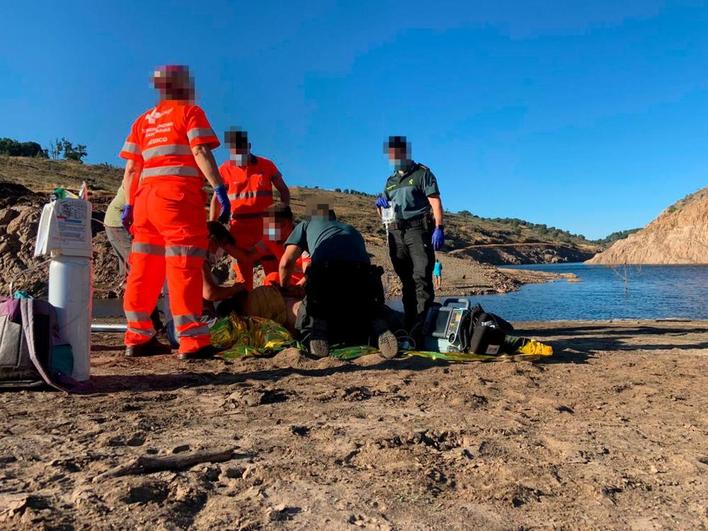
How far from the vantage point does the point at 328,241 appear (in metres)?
4.94

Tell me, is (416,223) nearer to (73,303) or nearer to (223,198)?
(223,198)

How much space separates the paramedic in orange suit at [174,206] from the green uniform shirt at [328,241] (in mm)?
868

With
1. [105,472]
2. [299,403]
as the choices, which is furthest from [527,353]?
[105,472]

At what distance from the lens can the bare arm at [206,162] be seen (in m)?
4.27

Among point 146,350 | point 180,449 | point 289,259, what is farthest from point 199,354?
point 180,449

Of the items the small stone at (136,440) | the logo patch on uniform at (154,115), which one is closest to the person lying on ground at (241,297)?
the logo patch on uniform at (154,115)

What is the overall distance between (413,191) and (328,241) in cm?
154

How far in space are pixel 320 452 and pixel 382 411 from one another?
735 mm

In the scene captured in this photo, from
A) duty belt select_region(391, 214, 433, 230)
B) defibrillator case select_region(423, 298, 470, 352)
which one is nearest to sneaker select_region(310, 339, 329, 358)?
defibrillator case select_region(423, 298, 470, 352)

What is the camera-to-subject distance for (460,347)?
4801 millimetres

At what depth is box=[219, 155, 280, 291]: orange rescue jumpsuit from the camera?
20.5 feet

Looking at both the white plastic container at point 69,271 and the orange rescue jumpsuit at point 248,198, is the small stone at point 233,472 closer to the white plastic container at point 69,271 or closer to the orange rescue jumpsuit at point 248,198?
the white plastic container at point 69,271

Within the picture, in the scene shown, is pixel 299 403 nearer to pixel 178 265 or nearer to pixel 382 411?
pixel 382 411

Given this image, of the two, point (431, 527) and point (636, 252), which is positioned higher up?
point (636, 252)
